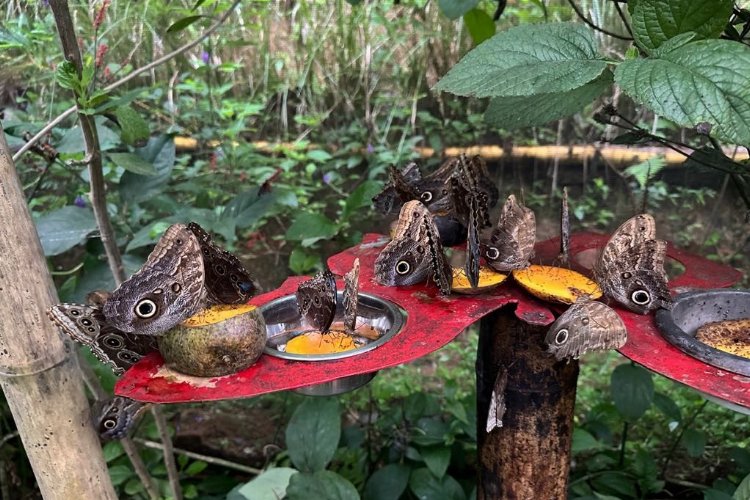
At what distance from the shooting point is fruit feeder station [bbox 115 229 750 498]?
2.87 ft

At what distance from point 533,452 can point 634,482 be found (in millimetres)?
887

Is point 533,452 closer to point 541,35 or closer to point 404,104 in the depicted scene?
point 541,35

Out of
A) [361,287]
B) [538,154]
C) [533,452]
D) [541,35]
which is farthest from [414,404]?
[538,154]

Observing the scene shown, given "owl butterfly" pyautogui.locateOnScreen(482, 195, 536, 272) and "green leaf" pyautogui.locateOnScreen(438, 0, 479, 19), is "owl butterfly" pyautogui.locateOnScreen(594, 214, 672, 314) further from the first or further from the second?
"green leaf" pyautogui.locateOnScreen(438, 0, 479, 19)

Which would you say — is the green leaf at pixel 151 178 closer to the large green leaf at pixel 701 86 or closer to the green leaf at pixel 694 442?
the large green leaf at pixel 701 86

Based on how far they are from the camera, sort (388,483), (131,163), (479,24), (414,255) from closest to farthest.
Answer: (414,255), (131,163), (479,24), (388,483)

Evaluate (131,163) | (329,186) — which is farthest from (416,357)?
(329,186)

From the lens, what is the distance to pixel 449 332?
38.3 inches

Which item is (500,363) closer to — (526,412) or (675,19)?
(526,412)

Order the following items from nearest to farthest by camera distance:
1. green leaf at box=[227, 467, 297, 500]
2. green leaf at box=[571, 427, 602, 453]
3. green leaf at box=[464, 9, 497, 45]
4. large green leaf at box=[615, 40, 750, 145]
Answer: large green leaf at box=[615, 40, 750, 145] → green leaf at box=[227, 467, 297, 500] → green leaf at box=[464, 9, 497, 45] → green leaf at box=[571, 427, 602, 453]

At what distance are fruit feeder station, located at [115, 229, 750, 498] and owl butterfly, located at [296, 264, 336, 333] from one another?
80 millimetres

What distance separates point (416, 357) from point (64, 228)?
0.99 metres

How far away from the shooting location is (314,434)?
1.53 metres

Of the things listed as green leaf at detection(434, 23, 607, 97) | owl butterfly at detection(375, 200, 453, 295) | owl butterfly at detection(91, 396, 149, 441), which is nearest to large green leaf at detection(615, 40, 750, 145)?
green leaf at detection(434, 23, 607, 97)
